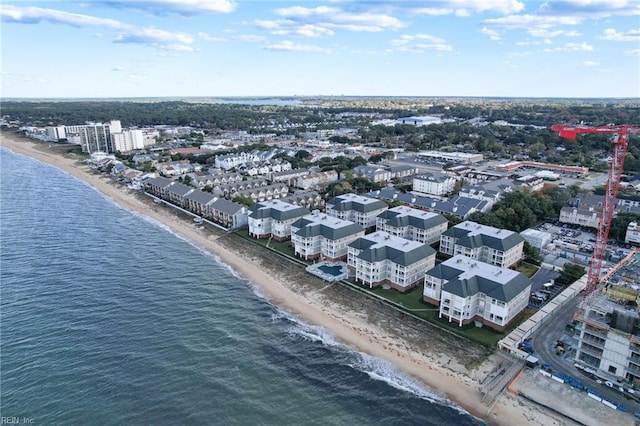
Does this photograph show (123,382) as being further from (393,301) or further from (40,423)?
(393,301)

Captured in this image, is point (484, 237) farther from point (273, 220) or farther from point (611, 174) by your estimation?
point (273, 220)

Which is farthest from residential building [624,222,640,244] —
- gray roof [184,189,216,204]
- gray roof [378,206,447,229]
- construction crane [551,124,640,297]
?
gray roof [184,189,216,204]

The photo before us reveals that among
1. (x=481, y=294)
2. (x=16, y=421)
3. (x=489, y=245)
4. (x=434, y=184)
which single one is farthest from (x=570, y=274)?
(x=16, y=421)

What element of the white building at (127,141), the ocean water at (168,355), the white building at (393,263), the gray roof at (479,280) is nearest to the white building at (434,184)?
the white building at (393,263)

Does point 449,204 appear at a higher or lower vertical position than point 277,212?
lower

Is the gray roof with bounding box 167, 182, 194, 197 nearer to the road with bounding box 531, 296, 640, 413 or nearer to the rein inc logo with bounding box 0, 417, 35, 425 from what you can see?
the rein inc logo with bounding box 0, 417, 35, 425

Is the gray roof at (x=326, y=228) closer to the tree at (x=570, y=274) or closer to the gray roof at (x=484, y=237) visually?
the gray roof at (x=484, y=237)
